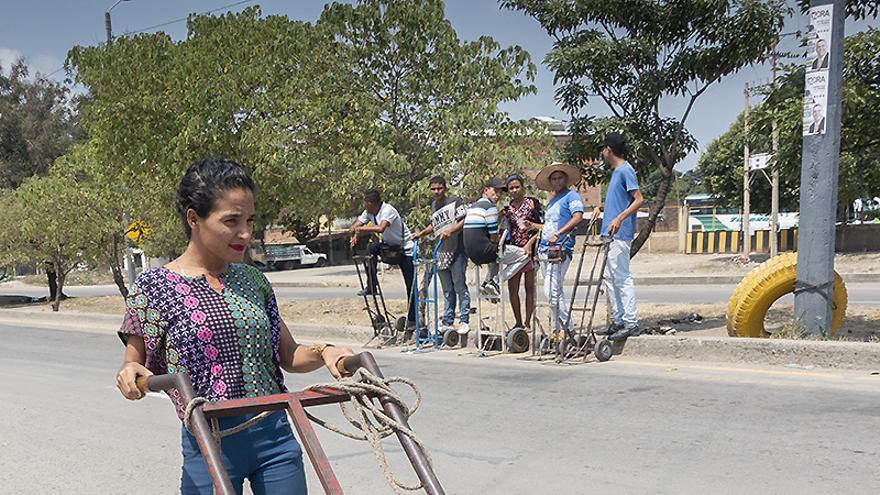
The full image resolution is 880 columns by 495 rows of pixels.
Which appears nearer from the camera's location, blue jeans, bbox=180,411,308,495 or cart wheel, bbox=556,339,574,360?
blue jeans, bbox=180,411,308,495

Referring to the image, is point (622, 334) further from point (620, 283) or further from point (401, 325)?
point (401, 325)

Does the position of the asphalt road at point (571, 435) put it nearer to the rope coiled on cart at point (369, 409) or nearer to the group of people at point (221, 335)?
the group of people at point (221, 335)

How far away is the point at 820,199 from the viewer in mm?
6906

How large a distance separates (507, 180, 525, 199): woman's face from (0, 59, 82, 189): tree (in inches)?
1618

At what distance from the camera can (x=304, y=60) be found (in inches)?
458

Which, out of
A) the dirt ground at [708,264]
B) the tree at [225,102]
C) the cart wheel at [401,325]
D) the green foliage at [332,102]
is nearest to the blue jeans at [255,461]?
the cart wheel at [401,325]

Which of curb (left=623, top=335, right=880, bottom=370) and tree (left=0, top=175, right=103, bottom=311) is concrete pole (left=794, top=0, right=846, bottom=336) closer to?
curb (left=623, top=335, right=880, bottom=370)

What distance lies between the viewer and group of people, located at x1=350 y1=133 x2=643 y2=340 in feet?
24.4

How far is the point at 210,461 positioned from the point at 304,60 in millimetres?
10325

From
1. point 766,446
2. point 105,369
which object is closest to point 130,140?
point 105,369

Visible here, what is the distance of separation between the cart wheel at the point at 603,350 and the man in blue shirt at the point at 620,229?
0.34 feet

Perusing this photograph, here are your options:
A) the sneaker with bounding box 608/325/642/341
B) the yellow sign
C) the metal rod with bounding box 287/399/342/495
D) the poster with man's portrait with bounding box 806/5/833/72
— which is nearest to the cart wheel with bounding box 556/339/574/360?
the sneaker with bounding box 608/325/642/341

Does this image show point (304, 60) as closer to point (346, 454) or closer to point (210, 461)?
point (346, 454)

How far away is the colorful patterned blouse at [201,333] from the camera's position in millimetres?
2402
